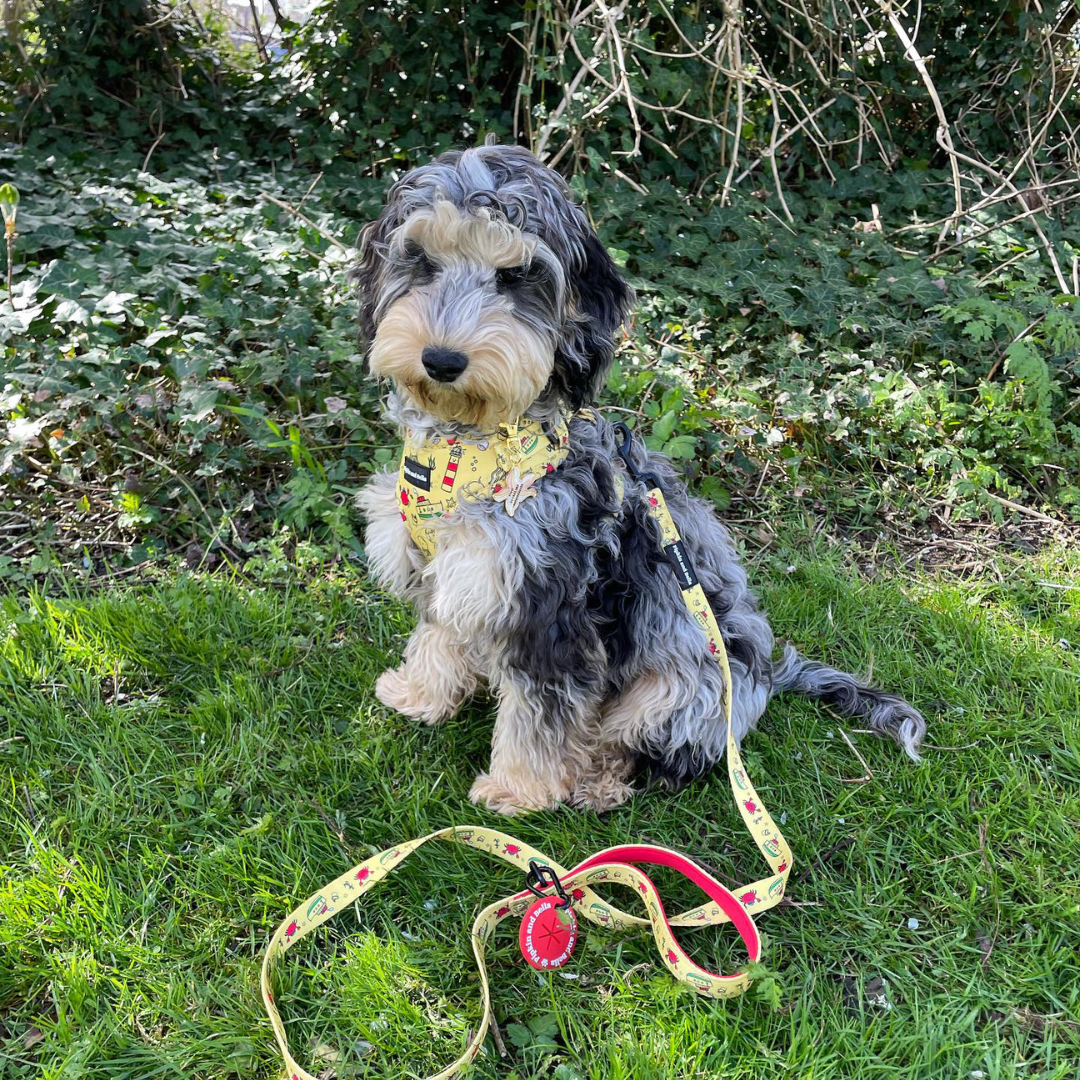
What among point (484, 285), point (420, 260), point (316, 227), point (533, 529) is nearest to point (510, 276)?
point (484, 285)

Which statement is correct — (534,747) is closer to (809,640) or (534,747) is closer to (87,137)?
(809,640)

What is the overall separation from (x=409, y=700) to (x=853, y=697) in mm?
1634

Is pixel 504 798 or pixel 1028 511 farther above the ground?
pixel 1028 511

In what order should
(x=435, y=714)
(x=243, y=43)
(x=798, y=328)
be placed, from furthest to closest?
(x=243, y=43)
(x=798, y=328)
(x=435, y=714)

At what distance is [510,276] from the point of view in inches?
97.4

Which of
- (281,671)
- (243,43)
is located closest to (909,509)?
(281,671)

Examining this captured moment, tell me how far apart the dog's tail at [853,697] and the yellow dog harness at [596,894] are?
2.03ft

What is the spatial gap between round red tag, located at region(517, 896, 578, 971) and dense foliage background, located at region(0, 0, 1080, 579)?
6.67 feet

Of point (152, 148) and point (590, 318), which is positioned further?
point (152, 148)

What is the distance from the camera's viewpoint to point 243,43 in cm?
821

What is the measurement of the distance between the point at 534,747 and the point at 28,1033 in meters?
1.54

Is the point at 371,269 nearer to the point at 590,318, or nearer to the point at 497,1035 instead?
the point at 590,318

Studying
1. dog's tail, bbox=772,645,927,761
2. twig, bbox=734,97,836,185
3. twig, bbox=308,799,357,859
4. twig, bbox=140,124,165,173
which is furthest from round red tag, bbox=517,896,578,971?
twig, bbox=140,124,165,173

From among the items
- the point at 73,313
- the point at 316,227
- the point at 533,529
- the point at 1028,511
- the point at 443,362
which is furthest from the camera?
the point at 316,227
